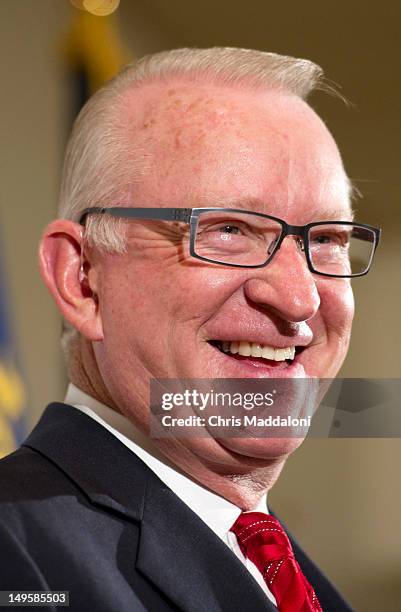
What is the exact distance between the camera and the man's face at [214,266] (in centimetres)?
80

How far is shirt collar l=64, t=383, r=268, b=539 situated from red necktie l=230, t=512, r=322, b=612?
1 cm

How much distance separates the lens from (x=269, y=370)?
0.82 meters

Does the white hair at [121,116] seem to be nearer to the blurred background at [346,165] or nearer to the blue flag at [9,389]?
the blurred background at [346,165]

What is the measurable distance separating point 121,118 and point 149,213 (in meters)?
0.12

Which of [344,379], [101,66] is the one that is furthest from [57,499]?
[101,66]

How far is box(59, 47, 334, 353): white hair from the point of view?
86 cm

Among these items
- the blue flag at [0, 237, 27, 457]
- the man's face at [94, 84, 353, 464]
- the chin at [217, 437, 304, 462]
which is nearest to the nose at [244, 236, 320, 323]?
the man's face at [94, 84, 353, 464]

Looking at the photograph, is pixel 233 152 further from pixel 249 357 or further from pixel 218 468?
pixel 218 468

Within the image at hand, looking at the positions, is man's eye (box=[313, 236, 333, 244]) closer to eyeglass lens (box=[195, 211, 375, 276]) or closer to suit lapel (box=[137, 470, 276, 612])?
eyeglass lens (box=[195, 211, 375, 276])

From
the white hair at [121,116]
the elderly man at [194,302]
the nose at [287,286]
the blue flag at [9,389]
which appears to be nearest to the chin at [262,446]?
the elderly man at [194,302]

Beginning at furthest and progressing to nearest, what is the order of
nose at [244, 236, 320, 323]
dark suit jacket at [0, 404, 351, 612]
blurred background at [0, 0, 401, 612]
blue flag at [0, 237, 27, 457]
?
1. blue flag at [0, 237, 27, 457]
2. blurred background at [0, 0, 401, 612]
3. nose at [244, 236, 320, 323]
4. dark suit jacket at [0, 404, 351, 612]

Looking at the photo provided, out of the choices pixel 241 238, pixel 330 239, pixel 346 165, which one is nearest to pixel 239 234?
pixel 241 238

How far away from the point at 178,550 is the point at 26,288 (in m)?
1.16

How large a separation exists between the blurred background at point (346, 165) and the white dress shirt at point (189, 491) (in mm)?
161
